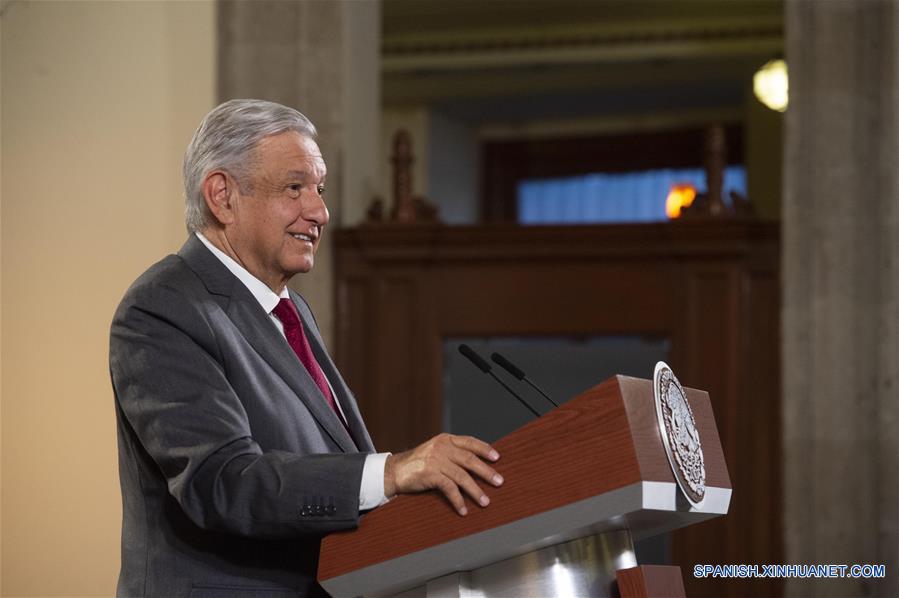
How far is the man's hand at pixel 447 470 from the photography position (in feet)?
6.49

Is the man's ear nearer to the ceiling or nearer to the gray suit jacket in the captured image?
the gray suit jacket

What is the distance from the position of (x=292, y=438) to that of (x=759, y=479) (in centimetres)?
388

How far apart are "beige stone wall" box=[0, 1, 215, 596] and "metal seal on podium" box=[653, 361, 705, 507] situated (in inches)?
138

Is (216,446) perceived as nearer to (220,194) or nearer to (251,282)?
(251,282)

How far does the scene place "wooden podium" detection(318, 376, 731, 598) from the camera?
1.87 meters

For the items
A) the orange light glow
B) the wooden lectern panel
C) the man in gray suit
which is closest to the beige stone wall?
the man in gray suit

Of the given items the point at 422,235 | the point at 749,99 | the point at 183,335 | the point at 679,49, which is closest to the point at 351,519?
the point at 183,335

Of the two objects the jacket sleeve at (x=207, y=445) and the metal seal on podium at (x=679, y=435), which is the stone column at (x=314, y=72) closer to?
the jacket sleeve at (x=207, y=445)

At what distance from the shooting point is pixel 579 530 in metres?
1.94

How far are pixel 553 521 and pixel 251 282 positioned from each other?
35.4 inches

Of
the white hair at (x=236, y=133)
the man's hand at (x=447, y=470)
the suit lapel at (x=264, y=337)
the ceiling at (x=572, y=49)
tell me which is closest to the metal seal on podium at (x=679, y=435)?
the man's hand at (x=447, y=470)

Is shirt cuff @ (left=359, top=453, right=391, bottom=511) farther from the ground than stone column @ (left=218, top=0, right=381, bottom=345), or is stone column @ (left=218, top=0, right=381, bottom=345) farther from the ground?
stone column @ (left=218, top=0, right=381, bottom=345)

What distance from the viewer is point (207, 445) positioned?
84.0 inches

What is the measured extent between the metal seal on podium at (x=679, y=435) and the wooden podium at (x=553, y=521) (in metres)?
0.01
